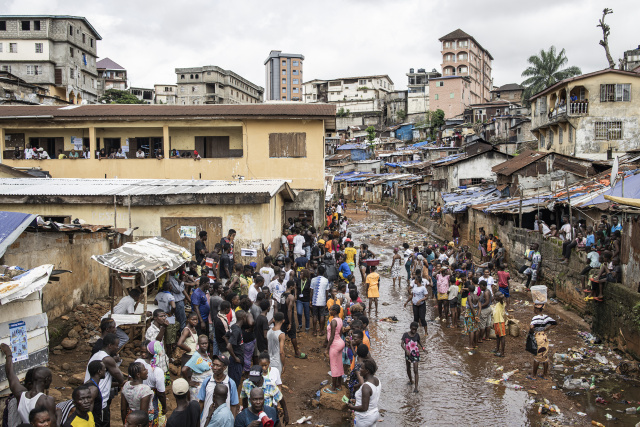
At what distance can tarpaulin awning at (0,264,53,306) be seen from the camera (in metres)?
6.12

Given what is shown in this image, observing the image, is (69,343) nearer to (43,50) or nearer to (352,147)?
(43,50)

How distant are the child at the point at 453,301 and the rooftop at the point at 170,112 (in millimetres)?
8651

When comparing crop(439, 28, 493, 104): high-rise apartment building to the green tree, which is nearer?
the green tree

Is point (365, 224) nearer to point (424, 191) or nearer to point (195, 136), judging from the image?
point (424, 191)

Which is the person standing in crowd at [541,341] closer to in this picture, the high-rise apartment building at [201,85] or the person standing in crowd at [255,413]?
the person standing in crowd at [255,413]

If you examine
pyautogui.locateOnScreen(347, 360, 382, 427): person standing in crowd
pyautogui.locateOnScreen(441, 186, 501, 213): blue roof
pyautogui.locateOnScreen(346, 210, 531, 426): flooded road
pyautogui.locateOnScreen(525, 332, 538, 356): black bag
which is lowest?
pyautogui.locateOnScreen(346, 210, 531, 426): flooded road

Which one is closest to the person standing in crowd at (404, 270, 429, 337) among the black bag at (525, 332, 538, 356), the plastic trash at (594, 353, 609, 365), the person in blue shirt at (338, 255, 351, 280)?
the person in blue shirt at (338, 255, 351, 280)

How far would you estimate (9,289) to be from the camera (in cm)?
617

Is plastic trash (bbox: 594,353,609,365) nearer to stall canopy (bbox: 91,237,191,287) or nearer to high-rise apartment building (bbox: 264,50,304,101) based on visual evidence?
stall canopy (bbox: 91,237,191,287)

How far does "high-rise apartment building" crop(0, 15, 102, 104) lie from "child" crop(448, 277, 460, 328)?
158 feet

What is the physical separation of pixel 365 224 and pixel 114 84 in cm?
5116

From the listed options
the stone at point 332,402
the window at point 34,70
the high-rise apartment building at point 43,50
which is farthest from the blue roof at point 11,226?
the window at point 34,70

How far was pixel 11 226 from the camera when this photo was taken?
25.3 ft

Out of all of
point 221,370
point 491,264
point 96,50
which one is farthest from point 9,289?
point 96,50
